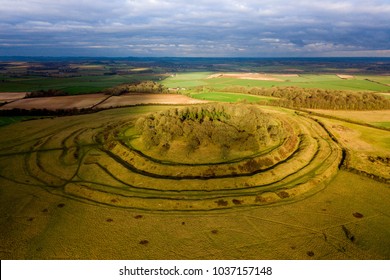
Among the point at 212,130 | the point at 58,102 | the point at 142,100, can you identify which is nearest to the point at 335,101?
the point at 212,130

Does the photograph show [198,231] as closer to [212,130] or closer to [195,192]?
[195,192]

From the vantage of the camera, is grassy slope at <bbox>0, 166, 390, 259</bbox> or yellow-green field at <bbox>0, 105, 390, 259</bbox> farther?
yellow-green field at <bbox>0, 105, 390, 259</bbox>

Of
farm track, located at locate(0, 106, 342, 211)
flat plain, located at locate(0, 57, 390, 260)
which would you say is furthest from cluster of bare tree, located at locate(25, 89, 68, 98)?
farm track, located at locate(0, 106, 342, 211)

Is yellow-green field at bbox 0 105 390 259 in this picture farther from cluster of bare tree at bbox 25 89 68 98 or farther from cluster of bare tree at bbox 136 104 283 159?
cluster of bare tree at bbox 25 89 68 98

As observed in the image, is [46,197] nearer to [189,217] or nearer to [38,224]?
[38,224]

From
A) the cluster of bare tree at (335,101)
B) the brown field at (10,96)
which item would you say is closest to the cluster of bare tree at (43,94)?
the brown field at (10,96)

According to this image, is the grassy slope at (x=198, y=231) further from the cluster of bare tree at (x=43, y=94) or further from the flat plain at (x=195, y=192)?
the cluster of bare tree at (x=43, y=94)
